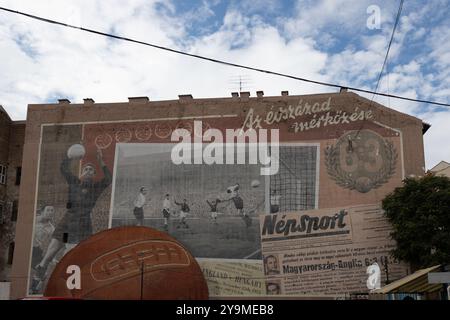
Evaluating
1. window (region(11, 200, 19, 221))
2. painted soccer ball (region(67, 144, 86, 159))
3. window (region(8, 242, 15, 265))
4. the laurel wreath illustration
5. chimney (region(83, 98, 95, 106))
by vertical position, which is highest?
chimney (region(83, 98, 95, 106))

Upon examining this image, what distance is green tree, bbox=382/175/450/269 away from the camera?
26.0 metres

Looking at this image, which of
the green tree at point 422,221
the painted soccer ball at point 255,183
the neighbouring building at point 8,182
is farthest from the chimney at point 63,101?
the green tree at point 422,221

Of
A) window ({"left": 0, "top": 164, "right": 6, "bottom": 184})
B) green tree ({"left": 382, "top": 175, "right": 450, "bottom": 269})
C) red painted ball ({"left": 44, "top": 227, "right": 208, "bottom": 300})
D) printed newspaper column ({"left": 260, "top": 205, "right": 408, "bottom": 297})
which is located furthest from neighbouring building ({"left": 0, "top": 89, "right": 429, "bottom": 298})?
window ({"left": 0, "top": 164, "right": 6, "bottom": 184})

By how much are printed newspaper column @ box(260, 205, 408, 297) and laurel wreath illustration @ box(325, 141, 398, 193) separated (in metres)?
1.43

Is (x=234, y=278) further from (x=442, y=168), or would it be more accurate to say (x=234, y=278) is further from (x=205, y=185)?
(x=442, y=168)

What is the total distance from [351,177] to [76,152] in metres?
17.5

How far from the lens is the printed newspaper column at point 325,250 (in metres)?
29.3

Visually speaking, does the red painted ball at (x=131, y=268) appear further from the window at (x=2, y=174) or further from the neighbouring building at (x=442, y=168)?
the neighbouring building at (x=442, y=168)

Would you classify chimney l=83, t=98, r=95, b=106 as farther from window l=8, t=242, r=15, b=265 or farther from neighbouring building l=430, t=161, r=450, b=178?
neighbouring building l=430, t=161, r=450, b=178

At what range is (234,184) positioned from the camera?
3152 centimetres

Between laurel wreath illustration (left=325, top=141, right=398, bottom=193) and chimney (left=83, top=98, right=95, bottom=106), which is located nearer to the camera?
laurel wreath illustration (left=325, top=141, right=398, bottom=193)

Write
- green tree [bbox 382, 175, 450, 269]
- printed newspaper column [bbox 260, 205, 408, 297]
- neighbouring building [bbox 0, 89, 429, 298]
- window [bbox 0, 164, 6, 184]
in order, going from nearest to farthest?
green tree [bbox 382, 175, 450, 269] < printed newspaper column [bbox 260, 205, 408, 297] < neighbouring building [bbox 0, 89, 429, 298] < window [bbox 0, 164, 6, 184]

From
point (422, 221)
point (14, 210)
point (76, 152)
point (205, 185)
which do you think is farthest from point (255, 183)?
point (14, 210)
